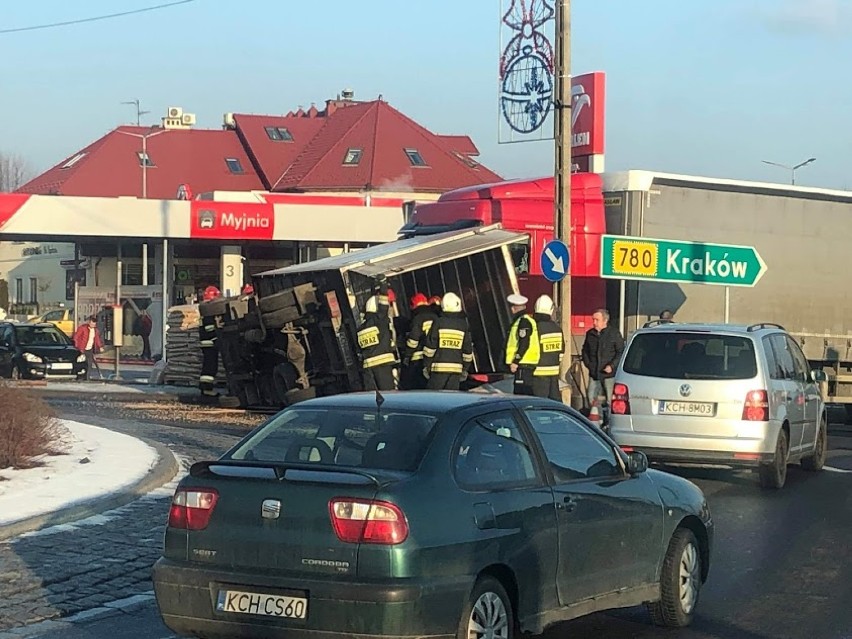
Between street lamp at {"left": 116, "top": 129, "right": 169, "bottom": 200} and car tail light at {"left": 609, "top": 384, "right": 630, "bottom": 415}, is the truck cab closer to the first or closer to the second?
car tail light at {"left": 609, "top": 384, "right": 630, "bottom": 415}

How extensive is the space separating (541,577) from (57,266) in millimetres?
50509

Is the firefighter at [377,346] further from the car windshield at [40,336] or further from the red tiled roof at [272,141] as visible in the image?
the red tiled roof at [272,141]

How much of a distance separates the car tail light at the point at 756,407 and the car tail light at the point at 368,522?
8.12 metres

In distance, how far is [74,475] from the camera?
39.9 ft

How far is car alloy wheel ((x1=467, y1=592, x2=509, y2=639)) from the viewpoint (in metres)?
6.07

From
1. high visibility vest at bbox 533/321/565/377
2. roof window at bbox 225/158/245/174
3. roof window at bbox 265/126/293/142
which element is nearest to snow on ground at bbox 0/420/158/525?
high visibility vest at bbox 533/321/565/377

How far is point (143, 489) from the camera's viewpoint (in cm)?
1195

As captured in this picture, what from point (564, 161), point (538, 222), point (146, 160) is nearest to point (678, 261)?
point (538, 222)

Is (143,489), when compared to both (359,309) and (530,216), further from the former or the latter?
(530,216)

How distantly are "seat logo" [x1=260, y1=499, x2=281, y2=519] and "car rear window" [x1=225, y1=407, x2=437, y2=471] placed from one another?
0.32 meters

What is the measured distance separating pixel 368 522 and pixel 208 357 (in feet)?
58.2

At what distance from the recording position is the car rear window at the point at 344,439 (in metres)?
6.26

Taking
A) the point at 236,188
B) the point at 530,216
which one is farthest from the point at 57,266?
the point at 530,216

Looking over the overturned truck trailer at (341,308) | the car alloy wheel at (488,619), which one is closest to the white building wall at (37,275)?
the overturned truck trailer at (341,308)
